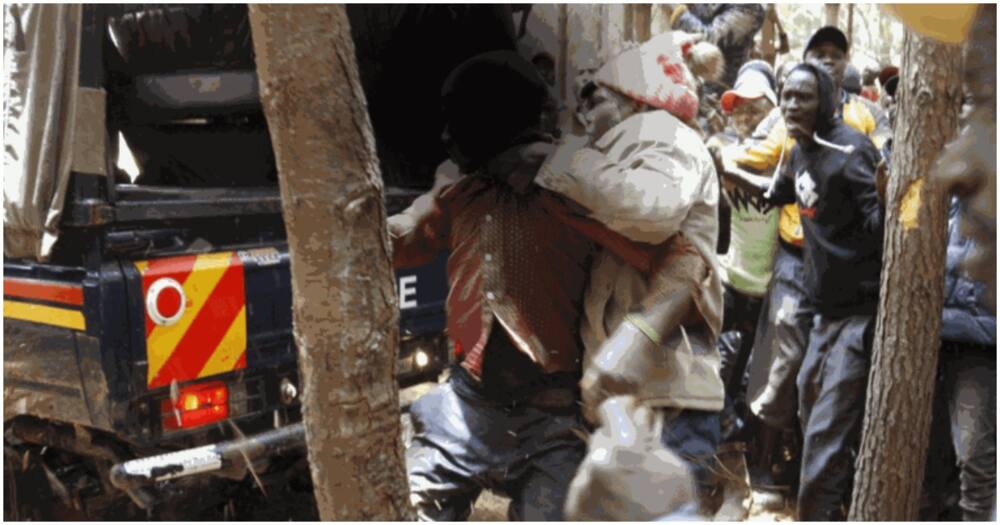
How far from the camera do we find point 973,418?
296 centimetres

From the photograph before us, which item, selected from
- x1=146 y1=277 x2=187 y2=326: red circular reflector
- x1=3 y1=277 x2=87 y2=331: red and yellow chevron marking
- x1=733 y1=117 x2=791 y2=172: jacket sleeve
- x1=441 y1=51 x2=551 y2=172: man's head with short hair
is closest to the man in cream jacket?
x1=441 y1=51 x2=551 y2=172: man's head with short hair

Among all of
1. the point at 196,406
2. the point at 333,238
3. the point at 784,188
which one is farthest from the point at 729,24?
the point at 196,406

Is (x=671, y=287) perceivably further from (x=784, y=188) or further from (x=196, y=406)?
(x=196, y=406)

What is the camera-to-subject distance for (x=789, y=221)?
2994 mm

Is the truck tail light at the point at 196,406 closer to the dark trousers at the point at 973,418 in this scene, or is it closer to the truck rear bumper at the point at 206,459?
the truck rear bumper at the point at 206,459

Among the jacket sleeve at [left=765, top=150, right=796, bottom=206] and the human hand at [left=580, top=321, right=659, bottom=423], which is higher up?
the jacket sleeve at [left=765, top=150, right=796, bottom=206]

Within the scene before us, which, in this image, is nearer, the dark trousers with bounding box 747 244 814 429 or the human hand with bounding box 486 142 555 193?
the human hand with bounding box 486 142 555 193

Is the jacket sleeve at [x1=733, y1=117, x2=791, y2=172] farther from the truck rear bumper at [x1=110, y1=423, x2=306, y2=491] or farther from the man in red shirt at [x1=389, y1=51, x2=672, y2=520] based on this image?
the truck rear bumper at [x1=110, y1=423, x2=306, y2=491]

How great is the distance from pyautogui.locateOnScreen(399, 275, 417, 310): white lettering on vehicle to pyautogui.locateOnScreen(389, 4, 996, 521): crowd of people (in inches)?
1.7

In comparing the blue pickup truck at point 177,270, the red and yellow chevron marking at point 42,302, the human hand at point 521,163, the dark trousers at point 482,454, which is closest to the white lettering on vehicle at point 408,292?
the blue pickup truck at point 177,270

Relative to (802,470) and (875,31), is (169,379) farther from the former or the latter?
(875,31)

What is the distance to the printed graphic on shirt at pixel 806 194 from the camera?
2955 millimetres

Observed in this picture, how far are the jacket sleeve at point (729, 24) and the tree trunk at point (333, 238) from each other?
873 millimetres

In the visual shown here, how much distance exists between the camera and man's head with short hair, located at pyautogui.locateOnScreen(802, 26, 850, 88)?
2.82 metres
